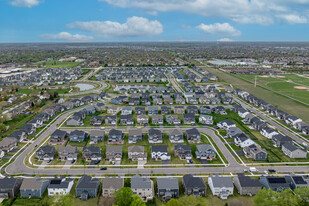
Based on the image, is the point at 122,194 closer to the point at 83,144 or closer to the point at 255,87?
the point at 83,144

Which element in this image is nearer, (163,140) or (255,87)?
(163,140)

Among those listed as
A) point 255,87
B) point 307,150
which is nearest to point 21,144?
point 307,150

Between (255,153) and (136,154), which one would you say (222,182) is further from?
(136,154)

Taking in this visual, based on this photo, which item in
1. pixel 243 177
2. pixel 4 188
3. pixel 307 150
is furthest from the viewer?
pixel 307 150

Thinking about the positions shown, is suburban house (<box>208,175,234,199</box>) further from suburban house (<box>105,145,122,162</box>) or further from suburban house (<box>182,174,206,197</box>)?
suburban house (<box>105,145,122,162</box>)

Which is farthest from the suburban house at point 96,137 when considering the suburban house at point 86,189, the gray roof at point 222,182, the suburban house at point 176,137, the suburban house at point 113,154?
the gray roof at point 222,182

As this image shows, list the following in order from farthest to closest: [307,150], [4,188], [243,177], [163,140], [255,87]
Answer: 1. [255,87]
2. [163,140]
3. [307,150]
4. [243,177]
5. [4,188]

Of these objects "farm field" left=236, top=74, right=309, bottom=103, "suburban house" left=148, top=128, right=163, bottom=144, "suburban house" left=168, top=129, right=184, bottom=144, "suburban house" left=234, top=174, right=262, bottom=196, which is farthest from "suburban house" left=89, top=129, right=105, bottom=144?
"farm field" left=236, top=74, right=309, bottom=103

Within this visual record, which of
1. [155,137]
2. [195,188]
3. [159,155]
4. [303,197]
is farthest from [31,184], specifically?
[303,197]
